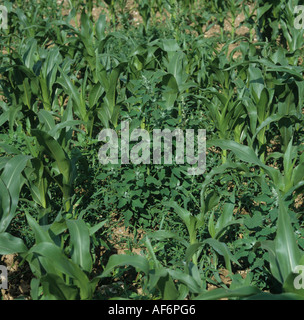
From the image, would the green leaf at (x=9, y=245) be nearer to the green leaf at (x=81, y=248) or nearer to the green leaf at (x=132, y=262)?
the green leaf at (x=81, y=248)

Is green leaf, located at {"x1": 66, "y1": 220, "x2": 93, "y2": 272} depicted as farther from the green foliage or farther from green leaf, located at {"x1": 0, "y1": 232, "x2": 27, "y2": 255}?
green leaf, located at {"x1": 0, "y1": 232, "x2": 27, "y2": 255}

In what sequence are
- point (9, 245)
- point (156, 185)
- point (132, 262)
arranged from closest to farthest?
point (132, 262)
point (9, 245)
point (156, 185)

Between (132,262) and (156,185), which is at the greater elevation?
(156,185)

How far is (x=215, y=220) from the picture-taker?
2.79 m

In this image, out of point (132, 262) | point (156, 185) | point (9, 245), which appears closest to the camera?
point (132, 262)

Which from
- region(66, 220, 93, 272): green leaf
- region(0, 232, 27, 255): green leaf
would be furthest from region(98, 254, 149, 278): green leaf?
region(0, 232, 27, 255): green leaf

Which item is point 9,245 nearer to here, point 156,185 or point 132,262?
point 132,262

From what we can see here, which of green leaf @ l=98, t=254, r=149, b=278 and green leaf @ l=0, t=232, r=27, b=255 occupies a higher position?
green leaf @ l=0, t=232, r=27, b=255

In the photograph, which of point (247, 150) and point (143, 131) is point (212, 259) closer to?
point (247, 150)

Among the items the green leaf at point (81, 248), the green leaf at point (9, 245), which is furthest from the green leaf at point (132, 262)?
the green leaf at point (9, 245)

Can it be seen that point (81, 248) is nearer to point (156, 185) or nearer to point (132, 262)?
point (132, 262)

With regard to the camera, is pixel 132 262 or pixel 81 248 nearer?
pixel 132 262

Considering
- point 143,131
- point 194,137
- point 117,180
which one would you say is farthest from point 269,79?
point 117,180

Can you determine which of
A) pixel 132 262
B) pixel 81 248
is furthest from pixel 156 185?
pixel 132 262
